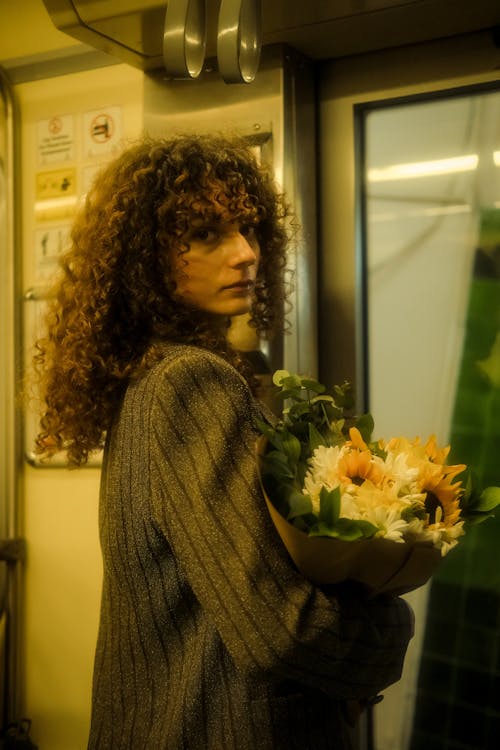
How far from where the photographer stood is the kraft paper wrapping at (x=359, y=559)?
37.6 inches

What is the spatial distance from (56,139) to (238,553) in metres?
1.47

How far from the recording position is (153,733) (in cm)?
111

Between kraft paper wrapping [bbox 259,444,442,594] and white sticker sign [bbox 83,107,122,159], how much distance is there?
1.30 meters

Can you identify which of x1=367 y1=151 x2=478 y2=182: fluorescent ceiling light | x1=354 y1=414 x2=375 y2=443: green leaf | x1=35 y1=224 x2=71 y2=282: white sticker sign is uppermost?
x1=367 y1=151 x2=478 y2=182: fluorescent ceiling light

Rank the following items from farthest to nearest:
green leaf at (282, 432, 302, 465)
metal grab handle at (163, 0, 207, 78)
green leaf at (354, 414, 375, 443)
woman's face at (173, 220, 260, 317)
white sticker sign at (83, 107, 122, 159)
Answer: white sticker sign at (83, 107, 122, 159) → metal grab handle at (163, 0, 207, 78) → woman's face at (173, 220, 260, 317) → green leaf at (354, 414, 375, 443) → green leaf at (282, 432, 302, 465)

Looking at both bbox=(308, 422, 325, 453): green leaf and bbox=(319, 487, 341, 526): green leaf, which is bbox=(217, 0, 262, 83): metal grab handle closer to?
bbox=(308, 422, 325, 453): green leaf

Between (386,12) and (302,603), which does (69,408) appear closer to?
(302,603)

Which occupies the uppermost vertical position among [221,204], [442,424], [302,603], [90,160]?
[90,160]

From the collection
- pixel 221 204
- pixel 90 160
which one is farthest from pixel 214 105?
pixel 221 204

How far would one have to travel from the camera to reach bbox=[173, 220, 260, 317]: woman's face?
1241mm

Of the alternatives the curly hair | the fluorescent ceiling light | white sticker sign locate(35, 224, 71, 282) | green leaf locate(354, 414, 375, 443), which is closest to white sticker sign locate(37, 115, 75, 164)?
white sticker sign locate(35, 224, 71, 282)

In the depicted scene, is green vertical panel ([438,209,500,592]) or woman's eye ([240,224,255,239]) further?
green vertical panel ([438,209,500,592])

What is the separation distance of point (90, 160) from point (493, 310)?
3.39 ft

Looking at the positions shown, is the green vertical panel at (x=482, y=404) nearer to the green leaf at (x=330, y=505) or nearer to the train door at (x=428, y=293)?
the train door at (x=428, y=293)
